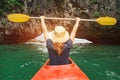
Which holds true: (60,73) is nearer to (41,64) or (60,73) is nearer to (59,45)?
(59,45)

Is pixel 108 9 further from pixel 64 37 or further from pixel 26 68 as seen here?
pixel 64 37

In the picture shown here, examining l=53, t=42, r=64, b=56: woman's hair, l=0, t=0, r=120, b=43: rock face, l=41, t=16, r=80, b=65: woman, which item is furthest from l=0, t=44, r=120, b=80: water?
l=0, t=0, r=120, b=43: rock face

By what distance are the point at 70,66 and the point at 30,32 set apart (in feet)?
52.2

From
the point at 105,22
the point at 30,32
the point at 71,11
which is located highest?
the point at 105,22

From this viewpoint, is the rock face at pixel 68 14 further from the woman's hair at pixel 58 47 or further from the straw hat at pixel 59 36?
the woman's hair at pixel 58 47

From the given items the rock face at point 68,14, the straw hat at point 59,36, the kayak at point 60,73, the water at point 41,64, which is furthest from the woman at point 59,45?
the rock face at point 68,14

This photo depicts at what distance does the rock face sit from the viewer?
20078mm

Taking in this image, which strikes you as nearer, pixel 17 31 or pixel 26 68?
pixel 26 68

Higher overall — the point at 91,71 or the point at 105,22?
the point at 105,22

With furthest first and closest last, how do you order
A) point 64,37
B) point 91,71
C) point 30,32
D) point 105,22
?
point 30,32
point 91,71
point 105,22
point 64,37

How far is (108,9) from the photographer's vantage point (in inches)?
798

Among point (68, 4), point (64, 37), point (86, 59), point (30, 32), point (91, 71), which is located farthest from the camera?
point (30, 32)

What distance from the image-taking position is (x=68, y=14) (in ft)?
66.4

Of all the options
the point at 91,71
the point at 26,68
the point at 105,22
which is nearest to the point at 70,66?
the point at 105,22
